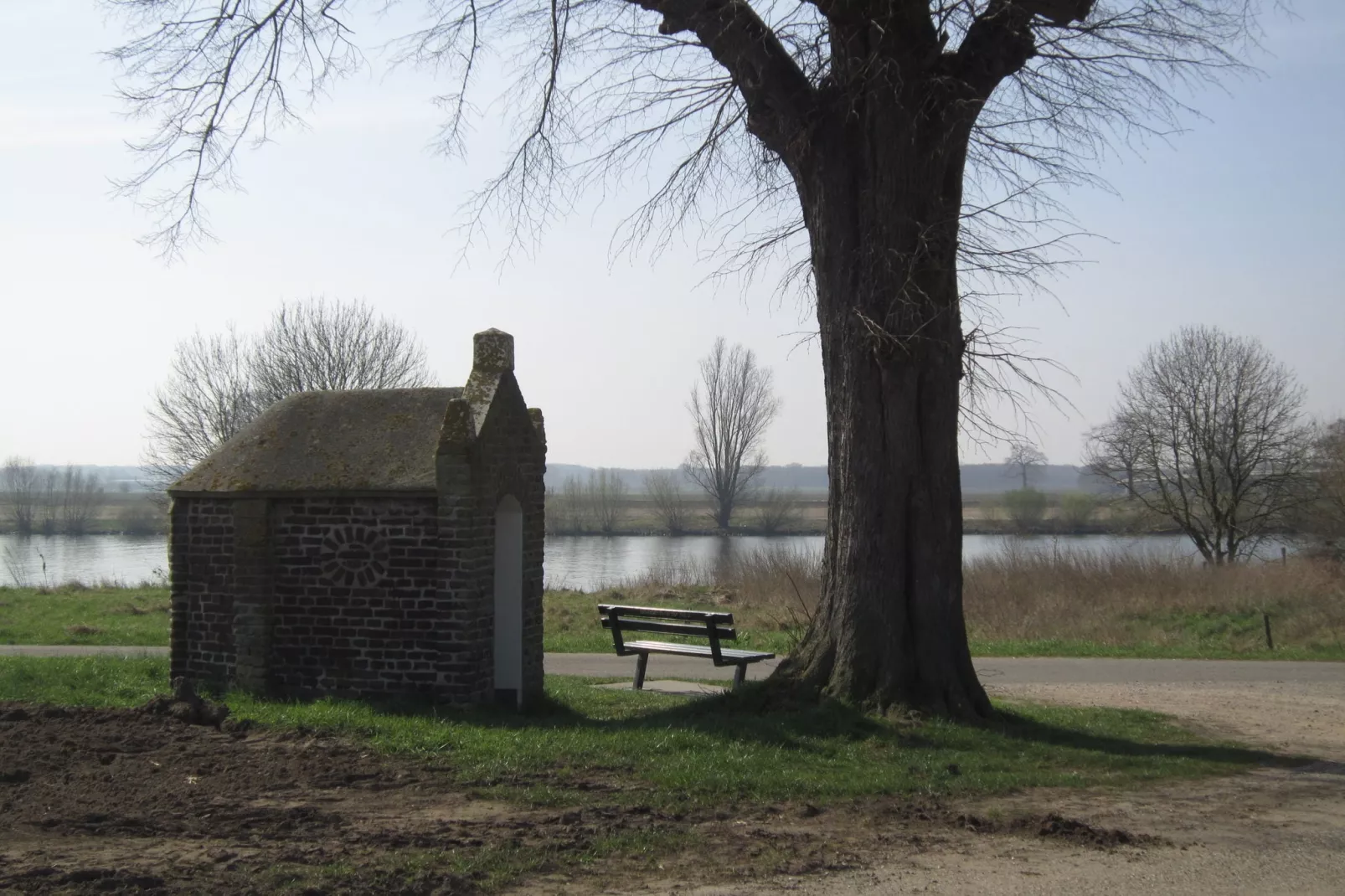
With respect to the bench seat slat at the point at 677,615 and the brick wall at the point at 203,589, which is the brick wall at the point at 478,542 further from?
the brick wall at the point at 203,589

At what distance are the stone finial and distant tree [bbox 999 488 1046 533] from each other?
138 feet

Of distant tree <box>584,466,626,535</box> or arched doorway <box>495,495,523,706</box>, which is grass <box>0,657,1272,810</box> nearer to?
arched doorway <box>495,495,523,706</box>

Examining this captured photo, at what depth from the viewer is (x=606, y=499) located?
63.2m

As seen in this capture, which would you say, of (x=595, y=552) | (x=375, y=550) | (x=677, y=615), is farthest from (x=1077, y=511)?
(x=375, y=550)

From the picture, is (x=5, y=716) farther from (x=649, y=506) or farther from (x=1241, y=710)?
(x=649, y=506)

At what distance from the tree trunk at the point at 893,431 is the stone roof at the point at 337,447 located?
341cm

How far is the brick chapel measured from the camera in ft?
31.0

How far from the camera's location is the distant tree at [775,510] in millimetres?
58094

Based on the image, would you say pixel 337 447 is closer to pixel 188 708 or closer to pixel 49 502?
pixel 188 708

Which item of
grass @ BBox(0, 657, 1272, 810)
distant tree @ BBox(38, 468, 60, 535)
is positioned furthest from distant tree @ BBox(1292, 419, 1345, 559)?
distant tree @ BBox(38, 468, 60, 535)

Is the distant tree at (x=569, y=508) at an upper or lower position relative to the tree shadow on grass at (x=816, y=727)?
upper

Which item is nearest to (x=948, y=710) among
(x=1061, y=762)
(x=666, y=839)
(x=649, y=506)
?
(x=1061, y=762)

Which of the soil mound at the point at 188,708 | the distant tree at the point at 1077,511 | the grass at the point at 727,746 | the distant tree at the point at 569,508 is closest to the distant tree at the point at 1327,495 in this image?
the distant tree at the point at 1077,511

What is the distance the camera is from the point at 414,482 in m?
9.51
